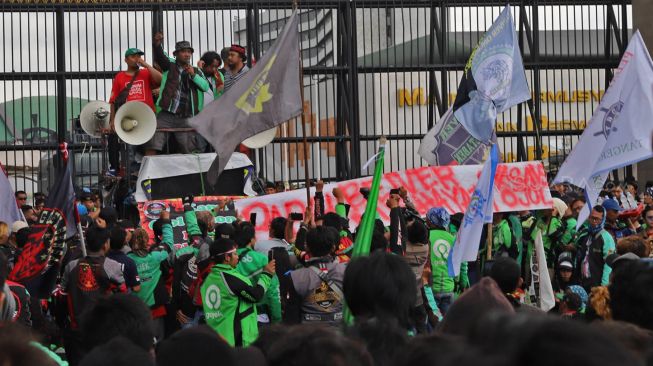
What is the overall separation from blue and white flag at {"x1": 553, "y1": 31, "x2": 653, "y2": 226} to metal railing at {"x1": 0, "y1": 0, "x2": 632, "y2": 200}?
21.0 feet

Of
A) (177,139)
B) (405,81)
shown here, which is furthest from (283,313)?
(405,81)

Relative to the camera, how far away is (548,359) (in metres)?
2.17

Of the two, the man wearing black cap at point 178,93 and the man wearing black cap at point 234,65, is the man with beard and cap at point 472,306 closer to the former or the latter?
the man wearing black cap at point 234,65

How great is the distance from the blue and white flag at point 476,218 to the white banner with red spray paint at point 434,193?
3690 mm

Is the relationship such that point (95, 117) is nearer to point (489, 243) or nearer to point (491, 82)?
point (491, 82)

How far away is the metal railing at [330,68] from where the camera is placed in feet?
57.0

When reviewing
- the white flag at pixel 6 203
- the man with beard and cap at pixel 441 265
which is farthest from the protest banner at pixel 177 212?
the man with beard and cap at pixel 441 265

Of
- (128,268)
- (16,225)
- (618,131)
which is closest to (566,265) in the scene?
(618,131)

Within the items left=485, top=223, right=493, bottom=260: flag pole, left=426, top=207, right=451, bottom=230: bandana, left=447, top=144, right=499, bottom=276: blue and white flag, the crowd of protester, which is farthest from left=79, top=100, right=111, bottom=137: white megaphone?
left=447, top=144, right=499, bottom=276: blue and white flag

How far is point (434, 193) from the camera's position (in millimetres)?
14414

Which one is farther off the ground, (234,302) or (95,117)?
(95,117)

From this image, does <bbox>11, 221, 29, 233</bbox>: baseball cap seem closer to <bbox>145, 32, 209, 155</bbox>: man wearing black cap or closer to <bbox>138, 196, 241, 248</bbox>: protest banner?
<bbox>138, 196, 241, 248</bbox>: protest banner

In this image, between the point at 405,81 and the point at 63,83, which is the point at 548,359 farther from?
the point at 405,81

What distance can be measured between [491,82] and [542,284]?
3381mm
